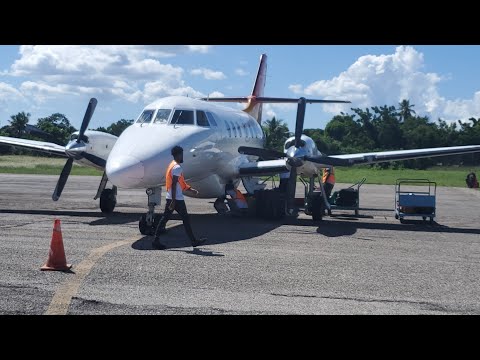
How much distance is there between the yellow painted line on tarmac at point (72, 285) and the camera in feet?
25.4

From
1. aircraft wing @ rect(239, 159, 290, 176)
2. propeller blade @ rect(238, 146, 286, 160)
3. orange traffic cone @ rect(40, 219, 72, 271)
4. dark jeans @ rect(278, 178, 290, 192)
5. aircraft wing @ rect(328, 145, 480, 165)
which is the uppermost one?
aircraft wing @ rect(328, 145, 480, 165)

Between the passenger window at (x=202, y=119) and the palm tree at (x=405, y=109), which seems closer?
the passenger window at (x=202, y=119)

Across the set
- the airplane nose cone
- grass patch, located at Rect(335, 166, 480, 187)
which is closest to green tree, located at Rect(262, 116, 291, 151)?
grass patch, located at Rect(335, 166, 480, 187)

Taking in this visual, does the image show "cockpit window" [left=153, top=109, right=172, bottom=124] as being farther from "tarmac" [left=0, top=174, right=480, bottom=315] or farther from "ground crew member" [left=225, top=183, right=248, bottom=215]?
"ground crew member" [left=225, top=183, right=248, bottom=215]

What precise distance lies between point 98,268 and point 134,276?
87 cm

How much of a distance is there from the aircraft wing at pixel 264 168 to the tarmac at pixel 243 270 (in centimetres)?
251

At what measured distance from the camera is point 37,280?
30.6 ft

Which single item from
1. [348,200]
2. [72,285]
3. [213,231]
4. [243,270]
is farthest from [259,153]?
[72,285]

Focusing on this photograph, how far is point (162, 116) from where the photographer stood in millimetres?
17375

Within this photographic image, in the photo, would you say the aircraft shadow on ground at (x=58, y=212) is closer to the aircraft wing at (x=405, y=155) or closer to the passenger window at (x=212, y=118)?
the passenger window at (x=212, y=118)

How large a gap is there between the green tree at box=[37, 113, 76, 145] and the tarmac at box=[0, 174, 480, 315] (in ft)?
139

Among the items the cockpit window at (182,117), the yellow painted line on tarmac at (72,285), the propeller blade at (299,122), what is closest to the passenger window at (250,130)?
the propeller blade at (299,122)

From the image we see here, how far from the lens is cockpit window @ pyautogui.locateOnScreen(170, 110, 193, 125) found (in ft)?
57.1
